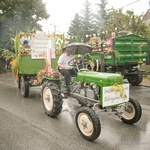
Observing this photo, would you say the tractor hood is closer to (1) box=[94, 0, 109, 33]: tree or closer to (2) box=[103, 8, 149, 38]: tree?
A: (2) box=[103, 8, 149, 38]: tree

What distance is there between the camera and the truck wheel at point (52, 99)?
600cm

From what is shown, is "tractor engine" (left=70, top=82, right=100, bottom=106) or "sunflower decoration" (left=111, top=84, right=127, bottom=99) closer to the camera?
"sunflower decoration" (left=111, top=84, right=127, bottom=99)

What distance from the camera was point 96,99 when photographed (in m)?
5.18

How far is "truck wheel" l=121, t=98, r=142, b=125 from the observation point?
5.34 metres

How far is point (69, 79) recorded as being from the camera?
251 inches

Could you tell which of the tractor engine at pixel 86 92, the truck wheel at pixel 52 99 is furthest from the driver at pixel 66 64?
the tractor engine at pixel 86 92

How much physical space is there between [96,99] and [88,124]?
0.66m

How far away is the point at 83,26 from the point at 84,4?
18.3 ft

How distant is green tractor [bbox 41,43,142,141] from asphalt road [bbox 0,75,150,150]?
19cm

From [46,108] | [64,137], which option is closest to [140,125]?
[64,137]

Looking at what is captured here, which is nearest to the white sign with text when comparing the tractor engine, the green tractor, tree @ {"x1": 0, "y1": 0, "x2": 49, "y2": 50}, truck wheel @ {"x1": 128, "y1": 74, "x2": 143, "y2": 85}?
the green tractor

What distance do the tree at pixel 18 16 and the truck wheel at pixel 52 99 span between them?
16.0m

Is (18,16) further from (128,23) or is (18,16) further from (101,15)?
(101,15)

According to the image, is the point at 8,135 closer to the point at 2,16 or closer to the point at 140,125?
the point at 140,125
